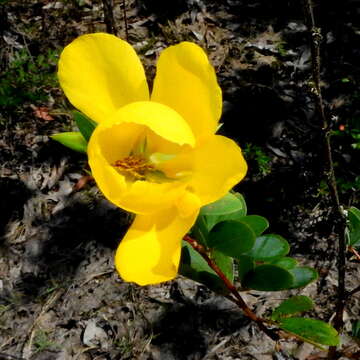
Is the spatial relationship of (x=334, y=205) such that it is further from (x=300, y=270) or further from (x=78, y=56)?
(x=78, y=56)

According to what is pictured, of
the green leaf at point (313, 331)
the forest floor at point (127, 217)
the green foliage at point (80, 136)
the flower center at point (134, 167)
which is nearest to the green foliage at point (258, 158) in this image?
the forest floor at point (127, 217)

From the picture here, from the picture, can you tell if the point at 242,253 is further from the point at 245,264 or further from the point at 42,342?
the point at 42,342

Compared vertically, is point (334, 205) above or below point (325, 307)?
above

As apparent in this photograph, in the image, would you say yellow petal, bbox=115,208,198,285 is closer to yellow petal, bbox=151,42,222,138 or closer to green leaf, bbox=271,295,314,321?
yellow petal, bbox=151,42,222,138

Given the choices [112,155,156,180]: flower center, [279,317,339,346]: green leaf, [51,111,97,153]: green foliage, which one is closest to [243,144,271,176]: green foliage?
[279,317,339,346]: green leaf

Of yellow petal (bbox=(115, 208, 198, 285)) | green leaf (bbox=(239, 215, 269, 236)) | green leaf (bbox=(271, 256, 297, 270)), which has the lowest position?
green leaf (bbox=(271, 256, 297, 270))

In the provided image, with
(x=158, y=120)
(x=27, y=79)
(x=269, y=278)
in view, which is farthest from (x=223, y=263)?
(x=27, y=79)

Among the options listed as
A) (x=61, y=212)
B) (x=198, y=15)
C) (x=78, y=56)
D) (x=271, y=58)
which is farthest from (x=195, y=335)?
(x=198, y=15)
